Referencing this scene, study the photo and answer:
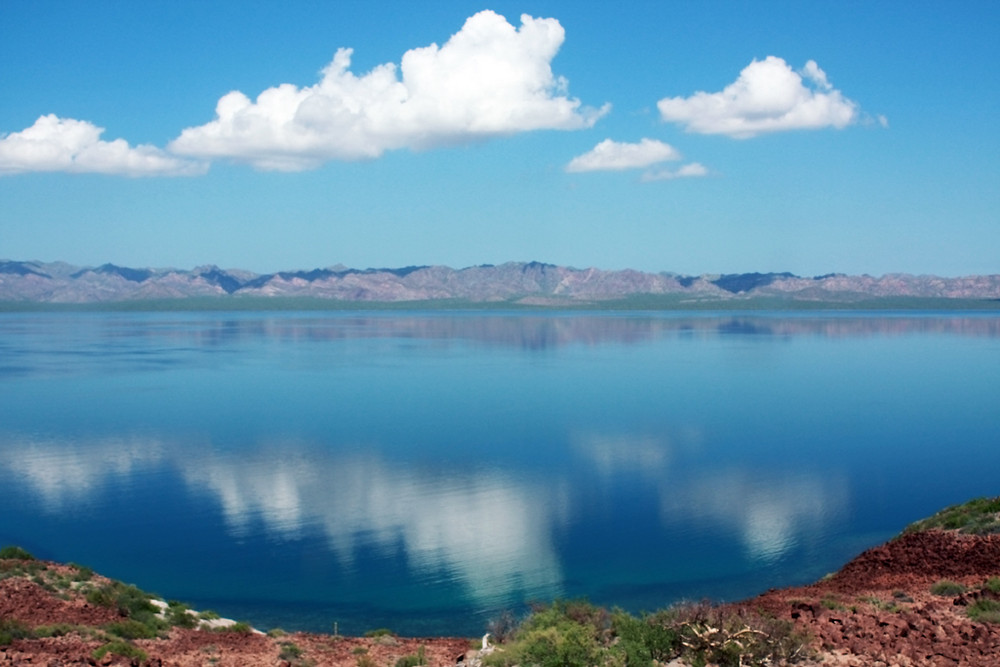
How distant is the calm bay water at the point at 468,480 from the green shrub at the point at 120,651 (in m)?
5.63

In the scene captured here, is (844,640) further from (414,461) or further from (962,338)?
(962,338)

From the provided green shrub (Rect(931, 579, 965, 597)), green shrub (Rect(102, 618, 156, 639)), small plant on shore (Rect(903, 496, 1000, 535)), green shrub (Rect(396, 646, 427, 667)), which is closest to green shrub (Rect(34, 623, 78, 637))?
green shrub (Rect(102, 618, 156, 639))

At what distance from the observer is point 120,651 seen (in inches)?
419

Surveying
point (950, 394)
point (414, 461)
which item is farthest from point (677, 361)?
point (414, 461)

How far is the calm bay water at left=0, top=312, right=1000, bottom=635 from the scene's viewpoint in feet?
61.7

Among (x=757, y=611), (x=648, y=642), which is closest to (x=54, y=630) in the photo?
(x=648, y=642)

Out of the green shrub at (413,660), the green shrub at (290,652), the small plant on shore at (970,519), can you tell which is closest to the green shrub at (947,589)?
the small plant on shore at (970,519)

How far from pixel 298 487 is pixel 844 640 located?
1921 centimetres

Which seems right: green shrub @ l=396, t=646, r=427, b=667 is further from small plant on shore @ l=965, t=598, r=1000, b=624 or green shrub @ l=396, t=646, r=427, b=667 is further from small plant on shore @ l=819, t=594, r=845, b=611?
small plant on shore @ l=965, t=598, r=1000, b=624

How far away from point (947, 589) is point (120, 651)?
11888 mm

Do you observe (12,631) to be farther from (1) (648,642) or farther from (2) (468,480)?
(2) (468,480)

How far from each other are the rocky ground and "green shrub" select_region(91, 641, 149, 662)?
0.17 ft

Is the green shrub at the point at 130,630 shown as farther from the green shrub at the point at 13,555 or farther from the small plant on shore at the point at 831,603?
the small plant on shore at the point at 831,603

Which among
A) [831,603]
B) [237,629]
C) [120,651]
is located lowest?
[237,629]
